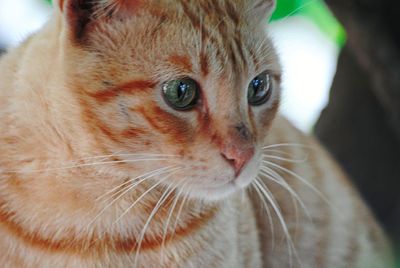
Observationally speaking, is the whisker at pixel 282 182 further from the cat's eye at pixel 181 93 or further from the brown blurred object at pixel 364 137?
the brown blurred object at pixel 364 137

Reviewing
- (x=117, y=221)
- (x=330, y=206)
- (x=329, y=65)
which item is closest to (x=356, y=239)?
(x=330, y=206)

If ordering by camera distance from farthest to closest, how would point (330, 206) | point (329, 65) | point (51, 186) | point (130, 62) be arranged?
point (329, 65), point (330, 206), point (51, 186), point (130, 62)

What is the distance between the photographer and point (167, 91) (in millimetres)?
1143

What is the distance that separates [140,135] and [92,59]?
0.15 m

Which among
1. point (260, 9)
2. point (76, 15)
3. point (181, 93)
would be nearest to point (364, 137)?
point (260, 9)

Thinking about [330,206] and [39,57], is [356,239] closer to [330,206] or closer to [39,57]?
[330,206]

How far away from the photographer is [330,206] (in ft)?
5.93

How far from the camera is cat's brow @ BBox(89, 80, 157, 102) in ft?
3.74

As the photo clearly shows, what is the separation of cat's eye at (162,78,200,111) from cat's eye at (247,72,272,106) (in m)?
0.15

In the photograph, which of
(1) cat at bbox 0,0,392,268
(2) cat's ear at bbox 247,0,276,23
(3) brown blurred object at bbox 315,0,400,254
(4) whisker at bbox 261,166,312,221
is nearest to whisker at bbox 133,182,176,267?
(1) cat at bbox 0,0,392,268

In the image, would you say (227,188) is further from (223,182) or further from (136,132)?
(136,132)

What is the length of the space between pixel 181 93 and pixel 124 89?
95 mm

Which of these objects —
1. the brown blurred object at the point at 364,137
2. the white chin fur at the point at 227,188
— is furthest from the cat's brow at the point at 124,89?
the brown blurred object at the point at 364,137

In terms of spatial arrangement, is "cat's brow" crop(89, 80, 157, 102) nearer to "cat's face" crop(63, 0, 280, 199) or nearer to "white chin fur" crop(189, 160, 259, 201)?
"cat's face" crop(63, 0, 280, 199)
